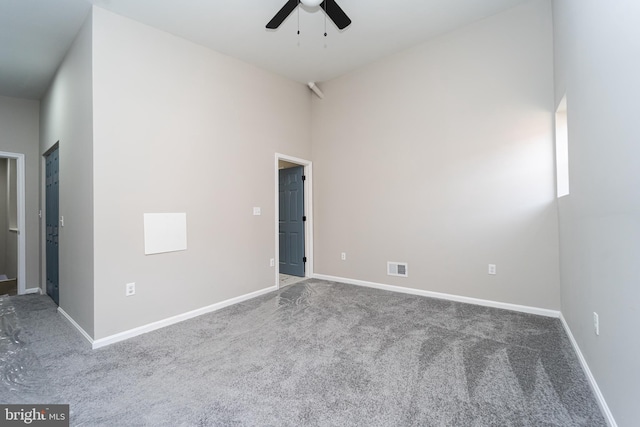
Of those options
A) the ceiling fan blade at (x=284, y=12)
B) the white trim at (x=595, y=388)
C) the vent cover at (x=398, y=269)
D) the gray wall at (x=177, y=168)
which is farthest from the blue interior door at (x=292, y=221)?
the white trim at (x=595, y=388)

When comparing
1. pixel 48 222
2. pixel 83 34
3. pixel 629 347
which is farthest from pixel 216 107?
pixel 629 347

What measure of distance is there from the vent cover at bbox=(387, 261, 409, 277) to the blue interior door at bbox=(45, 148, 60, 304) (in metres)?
4.35

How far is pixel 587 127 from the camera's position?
5.93 feet

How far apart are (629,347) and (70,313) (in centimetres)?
447

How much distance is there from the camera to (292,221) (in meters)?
5.02

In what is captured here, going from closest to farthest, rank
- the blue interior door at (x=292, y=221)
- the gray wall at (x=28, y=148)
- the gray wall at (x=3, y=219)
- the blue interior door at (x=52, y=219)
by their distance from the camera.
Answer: the blue interior door at (x=52, y=219), the gray wall at (x=28, y=148), the blue interior door at (x=292, y=221), the gray wall at (x=3, y=219)

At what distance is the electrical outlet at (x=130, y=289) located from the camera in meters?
2.66

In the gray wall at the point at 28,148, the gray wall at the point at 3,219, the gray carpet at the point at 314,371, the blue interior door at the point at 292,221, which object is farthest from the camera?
the gray wall at the point at 3,219

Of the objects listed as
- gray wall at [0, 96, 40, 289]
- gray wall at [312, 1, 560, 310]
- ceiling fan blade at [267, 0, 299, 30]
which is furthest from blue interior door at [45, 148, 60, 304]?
gray wall at [312, 1, 560, 310]

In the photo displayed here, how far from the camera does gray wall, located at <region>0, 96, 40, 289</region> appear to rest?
4137 millimetres

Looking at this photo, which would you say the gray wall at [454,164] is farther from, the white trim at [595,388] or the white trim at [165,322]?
the white trim at [165,322]

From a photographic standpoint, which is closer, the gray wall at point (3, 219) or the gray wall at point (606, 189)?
the gray wall at point (606, 189)

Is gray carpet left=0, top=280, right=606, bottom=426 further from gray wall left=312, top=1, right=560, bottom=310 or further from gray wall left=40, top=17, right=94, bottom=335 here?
gray wall left=312, top=1, right=560, bottom=310

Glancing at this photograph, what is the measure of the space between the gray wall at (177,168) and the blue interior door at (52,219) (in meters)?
1.64
